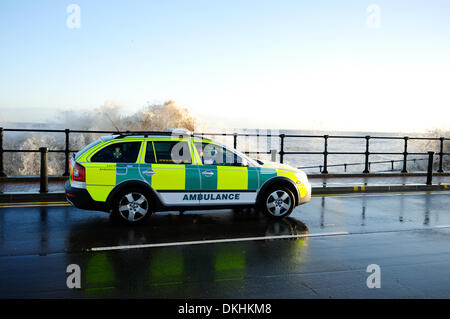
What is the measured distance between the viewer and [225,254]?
19.9 feet

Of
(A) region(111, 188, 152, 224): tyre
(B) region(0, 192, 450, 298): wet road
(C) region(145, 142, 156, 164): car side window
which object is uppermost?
(C) region(145, 142, 156, 164): car side window

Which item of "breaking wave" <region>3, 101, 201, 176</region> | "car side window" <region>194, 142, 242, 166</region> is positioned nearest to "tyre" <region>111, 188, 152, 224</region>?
"car side window" <region>194, 142, 242, 166</region>

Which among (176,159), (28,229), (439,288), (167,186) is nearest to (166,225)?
(167,186)

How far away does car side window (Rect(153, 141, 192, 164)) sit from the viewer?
793cm

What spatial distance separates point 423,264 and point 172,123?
129ft

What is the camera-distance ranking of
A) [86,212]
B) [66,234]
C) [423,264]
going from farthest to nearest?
[86,212], [66,234], [423,264]

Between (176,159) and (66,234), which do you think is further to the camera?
(176,159)

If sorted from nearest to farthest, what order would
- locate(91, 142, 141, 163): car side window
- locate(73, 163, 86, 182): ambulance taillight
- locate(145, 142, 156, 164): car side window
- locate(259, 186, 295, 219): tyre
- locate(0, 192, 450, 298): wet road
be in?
locate(0, 192, 450, 298): wet road
locate(73, 163, 86, 182): ambulance taillight
locate(91, 142, 141, 163): car side window
locate(145, 142, 156, 164): car side window
locate(259, 186, 295, 219): tyre

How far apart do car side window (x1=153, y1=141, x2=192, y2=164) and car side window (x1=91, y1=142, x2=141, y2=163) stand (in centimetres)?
37

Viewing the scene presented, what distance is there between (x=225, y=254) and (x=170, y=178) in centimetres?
225

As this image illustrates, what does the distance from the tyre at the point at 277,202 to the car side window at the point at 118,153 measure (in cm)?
251

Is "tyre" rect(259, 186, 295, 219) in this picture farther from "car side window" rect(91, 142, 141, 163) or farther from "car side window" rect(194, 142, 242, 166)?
"car side window" rect(91, 142, 141, 163)

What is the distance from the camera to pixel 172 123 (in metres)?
44.0
